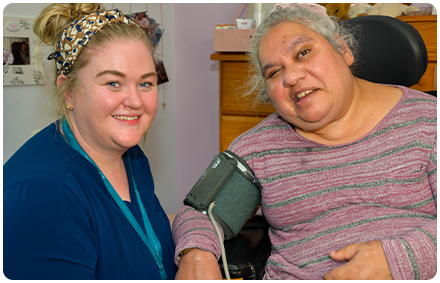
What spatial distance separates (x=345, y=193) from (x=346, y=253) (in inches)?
7.5

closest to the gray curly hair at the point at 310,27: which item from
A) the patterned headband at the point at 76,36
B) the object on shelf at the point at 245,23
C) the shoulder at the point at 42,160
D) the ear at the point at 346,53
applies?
the ear at the point at 346,53

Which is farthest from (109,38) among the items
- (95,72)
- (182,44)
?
(182,44)

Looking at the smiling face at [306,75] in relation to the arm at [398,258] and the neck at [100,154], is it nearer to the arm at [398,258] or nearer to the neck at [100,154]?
the arm at [398,258]

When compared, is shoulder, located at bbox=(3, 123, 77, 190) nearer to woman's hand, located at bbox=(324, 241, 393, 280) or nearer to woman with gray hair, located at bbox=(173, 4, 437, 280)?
woman with gray hair, located at bbox=(173, 4, 437, 280)

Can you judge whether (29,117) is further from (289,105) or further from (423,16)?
A: (423,16)

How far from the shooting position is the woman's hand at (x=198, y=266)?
3.59 ft

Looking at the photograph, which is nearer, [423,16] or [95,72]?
[95,72]

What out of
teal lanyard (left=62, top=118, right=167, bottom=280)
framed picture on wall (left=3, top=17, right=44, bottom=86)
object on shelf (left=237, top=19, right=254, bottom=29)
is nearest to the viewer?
teal lanyard (left=62, top=118, right=167, bottom=280)

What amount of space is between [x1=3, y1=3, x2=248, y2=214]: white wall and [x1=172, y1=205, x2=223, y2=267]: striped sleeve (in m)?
1.48

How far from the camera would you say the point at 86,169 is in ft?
3.49

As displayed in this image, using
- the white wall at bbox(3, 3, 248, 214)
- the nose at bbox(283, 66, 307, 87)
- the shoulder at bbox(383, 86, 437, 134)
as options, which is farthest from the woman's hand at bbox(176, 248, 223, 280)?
the white wall at bbox(3, 3, 248, 214)

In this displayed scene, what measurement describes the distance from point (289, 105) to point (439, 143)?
468mm

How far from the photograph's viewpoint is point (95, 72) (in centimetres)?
104

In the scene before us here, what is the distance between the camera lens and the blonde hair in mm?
1054
